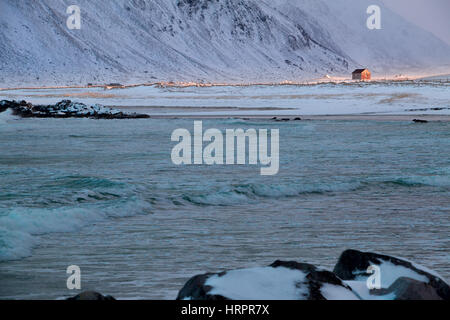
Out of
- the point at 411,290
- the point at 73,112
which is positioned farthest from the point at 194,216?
the point at 73,112

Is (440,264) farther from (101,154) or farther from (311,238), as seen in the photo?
(101,154)

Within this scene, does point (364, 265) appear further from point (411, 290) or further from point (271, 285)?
point (271, 285)

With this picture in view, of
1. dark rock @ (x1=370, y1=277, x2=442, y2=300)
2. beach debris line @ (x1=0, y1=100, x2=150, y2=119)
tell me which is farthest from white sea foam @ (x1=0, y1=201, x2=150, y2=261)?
beach debris line @ (x1=0, y1=100, x2=150, y2=119)

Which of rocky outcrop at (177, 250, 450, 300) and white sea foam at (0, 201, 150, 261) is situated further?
white sea foam at (0, 201, 150, 261)

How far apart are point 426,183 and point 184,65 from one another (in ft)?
558

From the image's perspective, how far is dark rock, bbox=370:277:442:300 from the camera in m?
4.81

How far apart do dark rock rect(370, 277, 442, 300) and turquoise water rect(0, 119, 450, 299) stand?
197 cm

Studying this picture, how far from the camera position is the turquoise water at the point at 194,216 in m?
7.27

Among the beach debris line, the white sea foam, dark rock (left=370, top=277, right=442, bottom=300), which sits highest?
the beach debris line

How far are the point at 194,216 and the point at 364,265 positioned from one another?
468cm

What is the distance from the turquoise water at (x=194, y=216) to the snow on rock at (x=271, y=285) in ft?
3.88

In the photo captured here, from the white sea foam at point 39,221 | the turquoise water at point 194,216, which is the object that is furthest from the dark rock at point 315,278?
the white sea foam at point 39,221

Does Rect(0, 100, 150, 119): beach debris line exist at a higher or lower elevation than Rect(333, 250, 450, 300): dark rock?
higher

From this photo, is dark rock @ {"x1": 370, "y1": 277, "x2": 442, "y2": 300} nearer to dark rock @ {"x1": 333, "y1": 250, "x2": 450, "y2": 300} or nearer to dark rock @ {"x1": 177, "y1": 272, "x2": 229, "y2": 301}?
dark rock @ {"x1": 333, "y1": 250, "x2": 450, "y2": 300}
